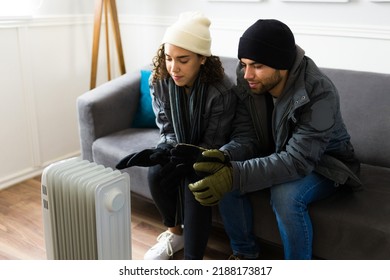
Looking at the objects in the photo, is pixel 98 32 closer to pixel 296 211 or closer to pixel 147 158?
pixel 147 158

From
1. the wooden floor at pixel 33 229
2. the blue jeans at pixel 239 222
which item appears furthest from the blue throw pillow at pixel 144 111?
the blue jeans at pixel 239 222

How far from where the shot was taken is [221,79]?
173cm

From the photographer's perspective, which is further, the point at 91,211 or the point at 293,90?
the point at 293,90

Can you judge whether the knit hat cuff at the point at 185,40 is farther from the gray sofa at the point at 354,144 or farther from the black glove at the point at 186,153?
the gray sofa at the point at 354,144

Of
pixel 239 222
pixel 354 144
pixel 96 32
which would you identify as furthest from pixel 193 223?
pixel 96 32

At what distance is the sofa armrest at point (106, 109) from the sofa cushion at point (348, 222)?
96 centimetres

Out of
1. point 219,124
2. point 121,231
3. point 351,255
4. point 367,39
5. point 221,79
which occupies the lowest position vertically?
point 351,255

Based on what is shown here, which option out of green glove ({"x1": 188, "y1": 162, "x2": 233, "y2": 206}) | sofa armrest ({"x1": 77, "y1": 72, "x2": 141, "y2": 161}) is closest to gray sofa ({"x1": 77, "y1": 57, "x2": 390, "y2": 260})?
sofa armrest ({"x1": 77, "y1": 72, "x2": 141, "y2": 161})

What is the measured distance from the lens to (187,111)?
173 cm
